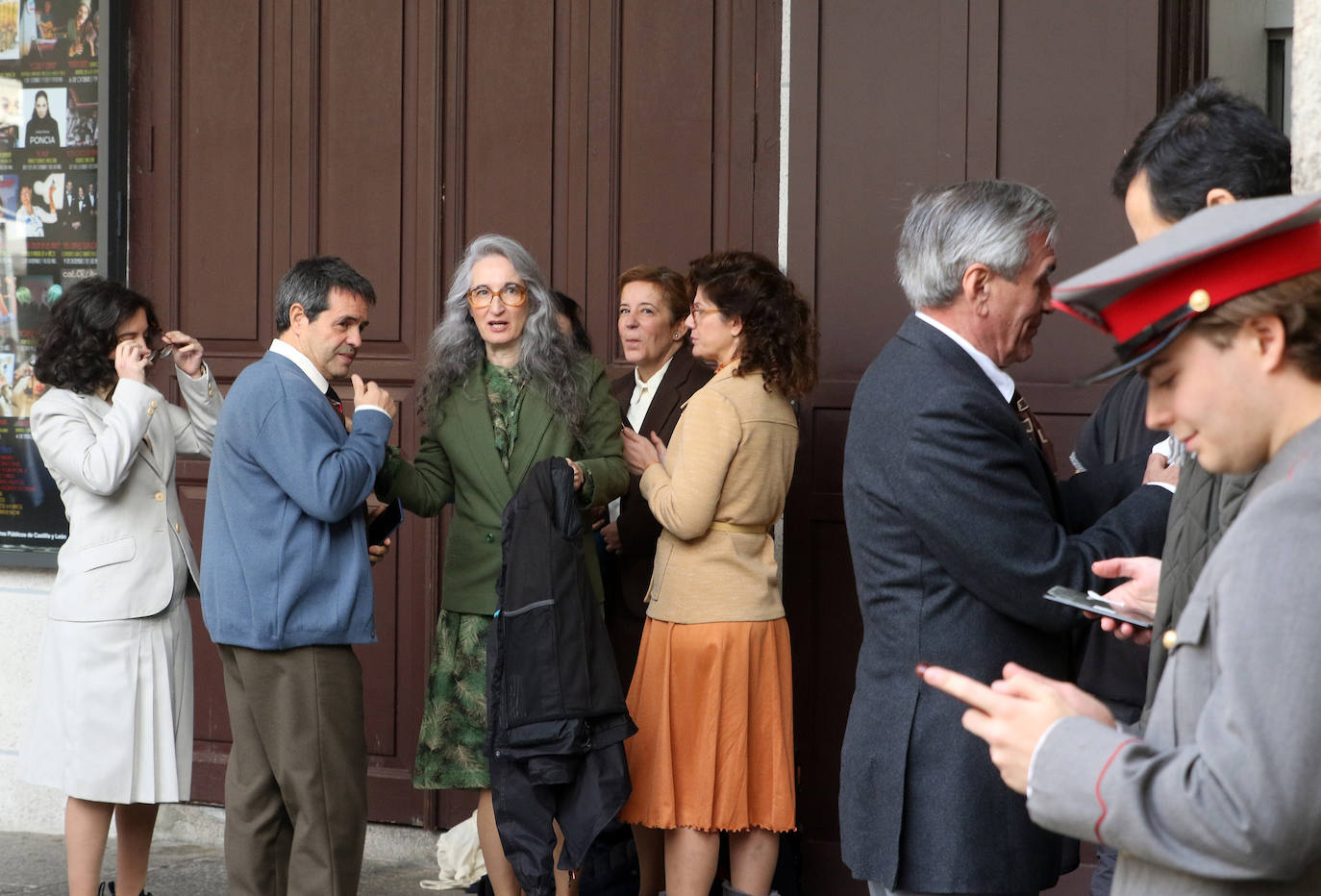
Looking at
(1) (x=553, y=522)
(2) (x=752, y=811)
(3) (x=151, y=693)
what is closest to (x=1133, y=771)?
(1) (x=553, y=522)

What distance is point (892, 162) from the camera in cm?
423

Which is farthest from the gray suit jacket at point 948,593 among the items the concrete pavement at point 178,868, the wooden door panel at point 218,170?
the wooden door panel at point 218,170

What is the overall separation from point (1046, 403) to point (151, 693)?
2.68m

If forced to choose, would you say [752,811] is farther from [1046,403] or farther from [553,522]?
[1046,403]

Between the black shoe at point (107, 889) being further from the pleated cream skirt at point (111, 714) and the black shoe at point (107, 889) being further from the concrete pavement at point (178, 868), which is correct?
the pleated cream skirt at point (111, 714)

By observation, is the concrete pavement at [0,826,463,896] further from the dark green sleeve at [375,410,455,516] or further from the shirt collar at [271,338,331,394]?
the shirt collar at [271,338,331,394]

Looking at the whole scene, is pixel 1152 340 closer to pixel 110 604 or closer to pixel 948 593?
pixel 948 593

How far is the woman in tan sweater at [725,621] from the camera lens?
3.75 m

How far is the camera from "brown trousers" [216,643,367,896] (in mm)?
3518

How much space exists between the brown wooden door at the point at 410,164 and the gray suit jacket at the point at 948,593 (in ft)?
7.87

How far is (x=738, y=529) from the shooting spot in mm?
3846

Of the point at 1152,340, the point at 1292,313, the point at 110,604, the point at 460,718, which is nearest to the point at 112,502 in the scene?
the point at 110,604

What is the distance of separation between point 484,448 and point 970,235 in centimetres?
186

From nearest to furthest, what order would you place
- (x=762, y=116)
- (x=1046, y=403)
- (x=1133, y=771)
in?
1. (x=1133, y=771)
2. (x=1046, y=403)
3. (x=762, y=116)
